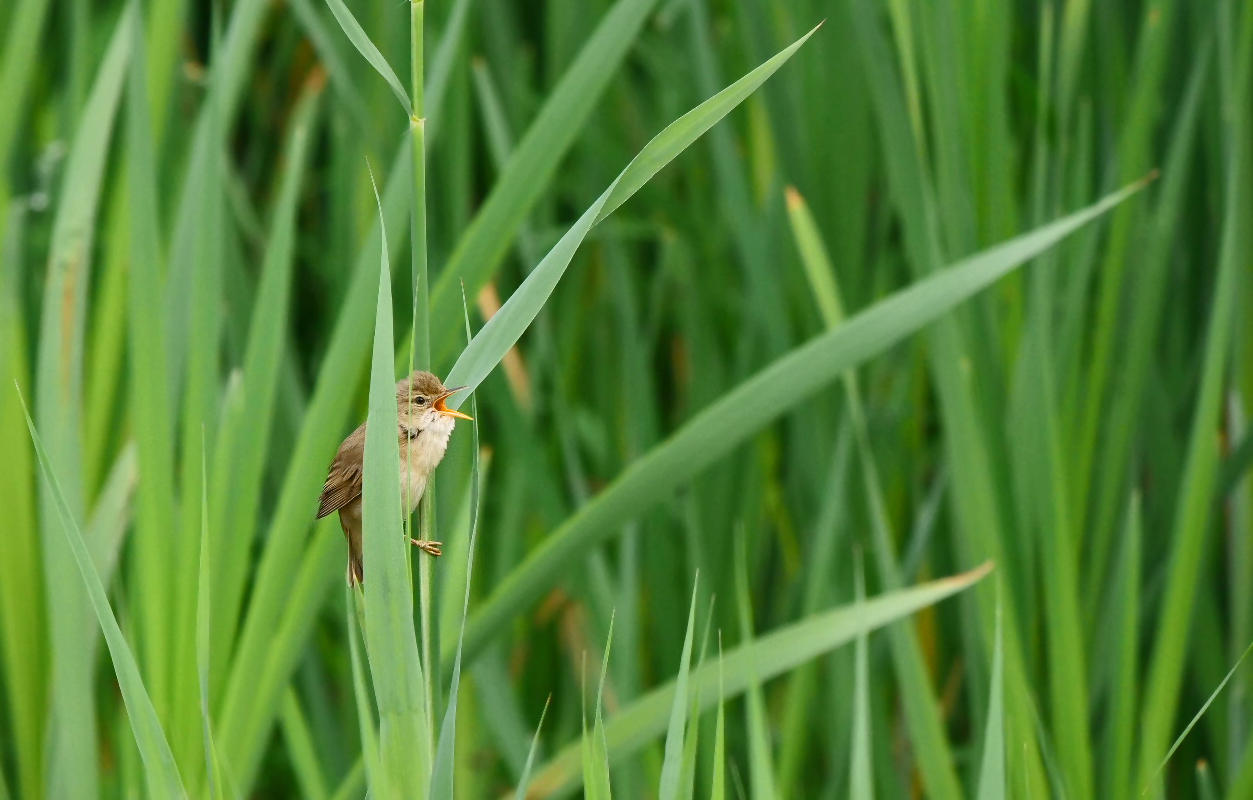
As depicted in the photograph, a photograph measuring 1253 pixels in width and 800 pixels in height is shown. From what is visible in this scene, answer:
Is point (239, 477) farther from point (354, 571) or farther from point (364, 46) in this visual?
point (364, 46)

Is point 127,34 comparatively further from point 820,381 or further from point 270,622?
point 820,381

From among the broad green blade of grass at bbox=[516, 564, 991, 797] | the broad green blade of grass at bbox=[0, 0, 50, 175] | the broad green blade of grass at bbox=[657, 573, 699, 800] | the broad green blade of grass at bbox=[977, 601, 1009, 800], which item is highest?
the broad green blade of grass at bbox=[0, 0, 50, 175]

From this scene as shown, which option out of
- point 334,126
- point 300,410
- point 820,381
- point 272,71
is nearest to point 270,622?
point 300,410

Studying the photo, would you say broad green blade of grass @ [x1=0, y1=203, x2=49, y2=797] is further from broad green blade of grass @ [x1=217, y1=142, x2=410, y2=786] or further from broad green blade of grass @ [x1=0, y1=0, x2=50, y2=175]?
broad green blade of grass @ [x1=217, y1=142, x2=410, y2=786]

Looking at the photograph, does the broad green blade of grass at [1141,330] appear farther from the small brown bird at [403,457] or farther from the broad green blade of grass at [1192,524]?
the small brown bird at [403,457]

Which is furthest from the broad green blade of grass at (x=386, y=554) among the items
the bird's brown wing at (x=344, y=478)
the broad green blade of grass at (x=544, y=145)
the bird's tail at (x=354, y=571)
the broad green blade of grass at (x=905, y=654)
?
the broad green blade of grass at (x=905, y=654)

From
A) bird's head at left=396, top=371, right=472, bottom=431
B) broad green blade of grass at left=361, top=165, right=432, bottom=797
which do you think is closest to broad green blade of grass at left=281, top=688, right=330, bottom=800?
bird's head at left=396, top=371, right=472, bottom=431

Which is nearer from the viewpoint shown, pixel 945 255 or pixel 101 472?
pixel 945 255

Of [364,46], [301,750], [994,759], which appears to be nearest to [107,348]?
[301,750]
